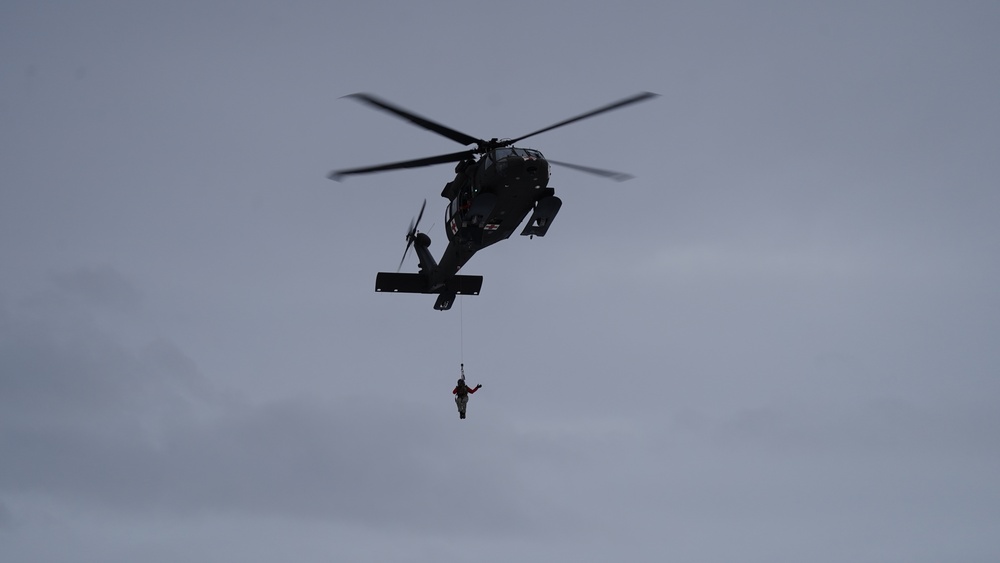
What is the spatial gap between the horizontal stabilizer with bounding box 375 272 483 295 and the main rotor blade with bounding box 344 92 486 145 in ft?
31.6

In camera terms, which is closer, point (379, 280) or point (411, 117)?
point (411, 117)

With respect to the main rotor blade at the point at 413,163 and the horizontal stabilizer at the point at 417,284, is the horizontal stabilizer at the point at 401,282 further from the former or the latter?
the main rotor blade at the point at 413,163

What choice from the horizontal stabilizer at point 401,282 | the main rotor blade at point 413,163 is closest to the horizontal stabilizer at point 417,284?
the horizontal stabilizer at point 401,282

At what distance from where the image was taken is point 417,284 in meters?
41.6

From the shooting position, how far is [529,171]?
32594 mm

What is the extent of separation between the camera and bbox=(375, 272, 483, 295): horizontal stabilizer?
41.2 metres

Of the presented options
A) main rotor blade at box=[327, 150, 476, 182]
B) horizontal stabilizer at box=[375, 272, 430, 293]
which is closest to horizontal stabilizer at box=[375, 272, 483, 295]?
horizontal stabilizer at box=[375, 272, 430, 293]

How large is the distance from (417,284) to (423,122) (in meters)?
12.0

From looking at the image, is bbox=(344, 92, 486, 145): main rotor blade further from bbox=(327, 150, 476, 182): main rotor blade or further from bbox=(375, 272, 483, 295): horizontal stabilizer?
bbox=(375, 272, 483, 295): horizontal stabilizer

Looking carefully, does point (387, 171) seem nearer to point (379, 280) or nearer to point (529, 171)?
point (529, 171)

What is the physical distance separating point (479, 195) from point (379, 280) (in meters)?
9.06

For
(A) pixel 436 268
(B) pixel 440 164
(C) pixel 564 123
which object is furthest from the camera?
(A) pixel 436 268

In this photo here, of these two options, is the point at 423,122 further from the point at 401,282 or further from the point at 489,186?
the point at 401,282

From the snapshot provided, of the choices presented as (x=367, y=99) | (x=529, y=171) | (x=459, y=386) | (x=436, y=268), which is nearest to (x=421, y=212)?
(x=436, y=268)
